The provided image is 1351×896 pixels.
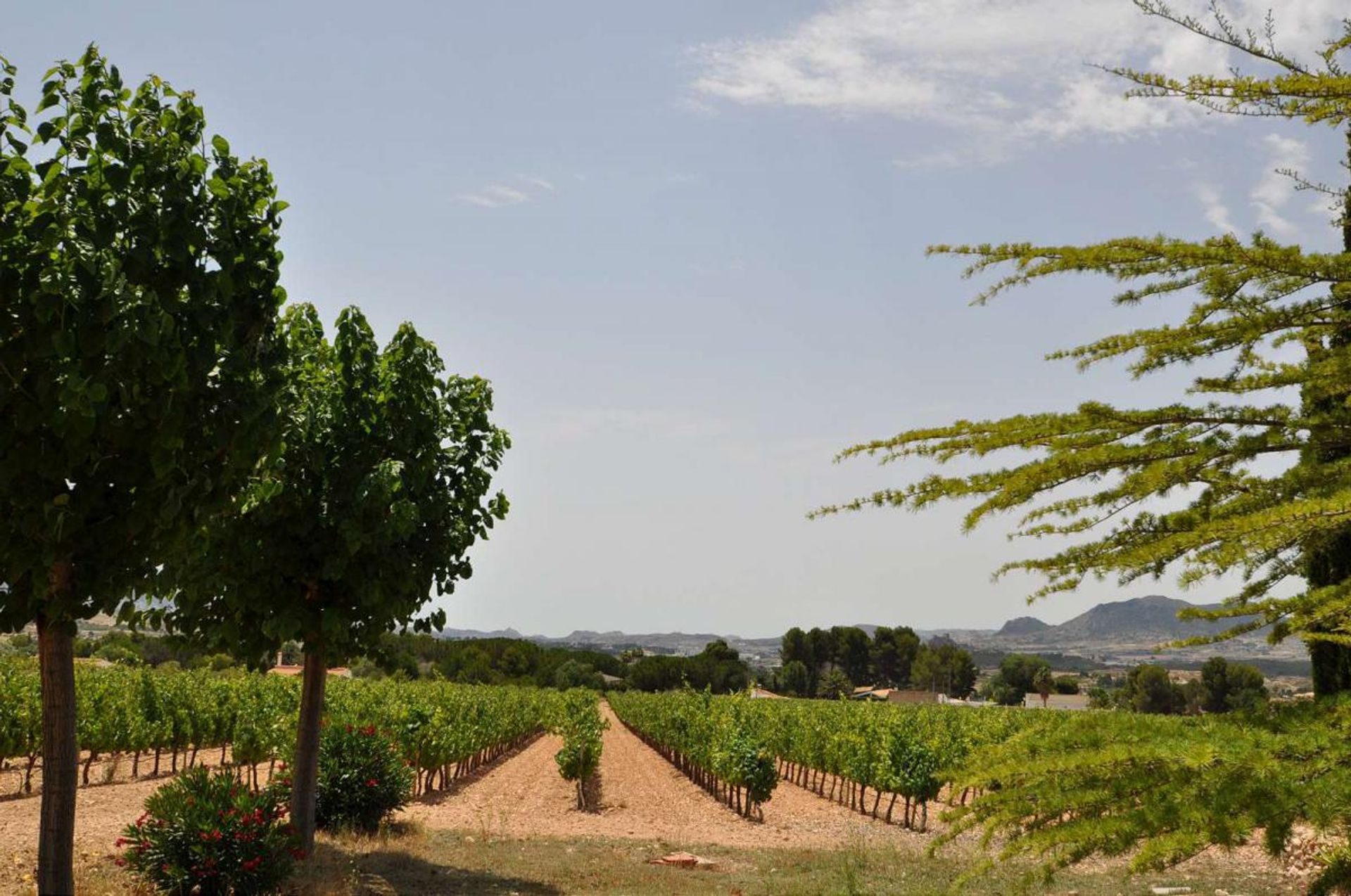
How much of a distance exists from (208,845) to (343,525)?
3280 millimetres

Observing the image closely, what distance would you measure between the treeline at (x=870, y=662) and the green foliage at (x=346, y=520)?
13012 centimetres

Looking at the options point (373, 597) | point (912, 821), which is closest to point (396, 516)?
point (373, 597)

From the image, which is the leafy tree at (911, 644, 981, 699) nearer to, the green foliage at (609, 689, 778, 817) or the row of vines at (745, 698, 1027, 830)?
the green foliage at (609, 689, 778, 817)

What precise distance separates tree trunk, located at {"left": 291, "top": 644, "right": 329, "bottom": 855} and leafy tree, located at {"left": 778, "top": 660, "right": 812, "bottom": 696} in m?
132

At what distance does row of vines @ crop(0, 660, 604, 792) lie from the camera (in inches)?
848

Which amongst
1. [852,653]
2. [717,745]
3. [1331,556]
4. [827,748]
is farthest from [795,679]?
[1331,556]

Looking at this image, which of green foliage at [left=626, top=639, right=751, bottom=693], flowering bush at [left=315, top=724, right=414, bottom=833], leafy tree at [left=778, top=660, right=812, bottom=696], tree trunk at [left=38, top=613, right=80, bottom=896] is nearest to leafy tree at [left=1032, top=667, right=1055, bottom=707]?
leafy tree at [left=778, top=660, right=812, bottom=696]

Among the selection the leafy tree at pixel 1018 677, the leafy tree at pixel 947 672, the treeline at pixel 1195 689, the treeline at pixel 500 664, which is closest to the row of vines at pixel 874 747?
the treeline at pixel 500 664

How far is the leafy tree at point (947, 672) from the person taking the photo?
456 ft

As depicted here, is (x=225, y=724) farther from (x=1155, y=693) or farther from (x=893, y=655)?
(x=893, y=655)

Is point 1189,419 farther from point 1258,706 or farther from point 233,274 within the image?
point 233,274

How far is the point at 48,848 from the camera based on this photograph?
6.57 m

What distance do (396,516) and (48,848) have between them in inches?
169

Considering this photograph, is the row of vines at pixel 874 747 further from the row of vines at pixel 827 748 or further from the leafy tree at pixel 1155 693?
the leafy tree at pixel 1155 693
